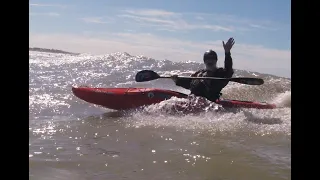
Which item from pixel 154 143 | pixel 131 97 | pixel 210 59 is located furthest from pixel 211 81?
pixel 154 143

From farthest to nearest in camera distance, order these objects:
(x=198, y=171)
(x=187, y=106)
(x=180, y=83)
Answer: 1. (x=180, y=83)
2. (x=187, y=106)
3. (x=198, y=171)

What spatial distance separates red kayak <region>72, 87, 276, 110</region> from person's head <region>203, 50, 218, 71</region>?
0.67 metres

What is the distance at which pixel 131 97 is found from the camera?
7.13m

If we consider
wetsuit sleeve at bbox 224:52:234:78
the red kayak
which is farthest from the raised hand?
the red kayak

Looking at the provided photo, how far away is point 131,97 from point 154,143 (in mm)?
2757

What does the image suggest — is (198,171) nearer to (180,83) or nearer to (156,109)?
(156,109)

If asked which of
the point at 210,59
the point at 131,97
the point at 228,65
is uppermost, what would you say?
the point at 210,59

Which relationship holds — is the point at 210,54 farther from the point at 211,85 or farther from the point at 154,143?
the point at 154,143

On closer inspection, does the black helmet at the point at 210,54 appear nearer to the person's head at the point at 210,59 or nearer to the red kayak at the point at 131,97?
the person's head at the point at 210,59

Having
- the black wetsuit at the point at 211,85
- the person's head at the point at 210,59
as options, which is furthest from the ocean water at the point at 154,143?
the person's head at the point at 210,59

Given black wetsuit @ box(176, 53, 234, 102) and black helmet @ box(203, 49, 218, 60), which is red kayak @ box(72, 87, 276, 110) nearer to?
black wetsuit @ box(176, 53, 234, 102)
